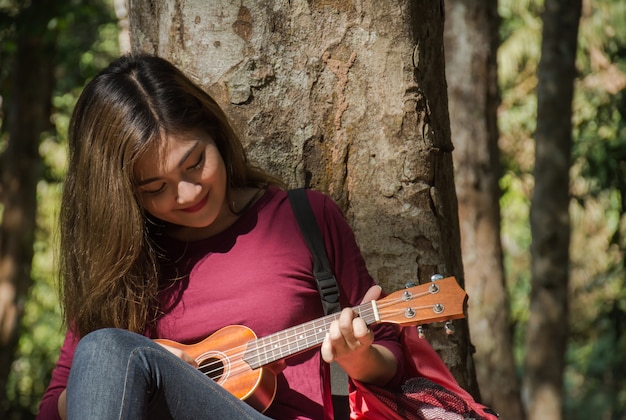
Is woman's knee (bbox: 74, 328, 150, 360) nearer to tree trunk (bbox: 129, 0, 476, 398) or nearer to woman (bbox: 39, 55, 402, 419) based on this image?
woman (bbox: 39, 55, 402, 419)

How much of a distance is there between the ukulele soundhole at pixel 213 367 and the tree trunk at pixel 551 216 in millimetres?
3195

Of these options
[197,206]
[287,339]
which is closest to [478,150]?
[197,206]

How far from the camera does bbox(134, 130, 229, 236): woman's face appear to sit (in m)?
2.56

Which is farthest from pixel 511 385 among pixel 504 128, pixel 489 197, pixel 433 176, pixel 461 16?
pixel 504 128

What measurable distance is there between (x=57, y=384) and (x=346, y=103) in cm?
128

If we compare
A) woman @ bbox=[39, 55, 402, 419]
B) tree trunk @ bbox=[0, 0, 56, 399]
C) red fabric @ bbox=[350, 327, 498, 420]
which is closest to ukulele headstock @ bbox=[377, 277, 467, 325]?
woman @ bbox=[39, 55, 402, 419]

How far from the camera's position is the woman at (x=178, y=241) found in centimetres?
257

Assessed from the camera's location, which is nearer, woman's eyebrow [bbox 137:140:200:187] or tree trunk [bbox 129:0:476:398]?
woman's eyebrow [bbox 137:140:200:187]

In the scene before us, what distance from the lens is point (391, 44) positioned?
308 centimetres

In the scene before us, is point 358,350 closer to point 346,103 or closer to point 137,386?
point 137,386

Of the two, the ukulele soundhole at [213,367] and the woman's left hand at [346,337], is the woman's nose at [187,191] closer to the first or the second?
the ukulele soundhole at [213,367]

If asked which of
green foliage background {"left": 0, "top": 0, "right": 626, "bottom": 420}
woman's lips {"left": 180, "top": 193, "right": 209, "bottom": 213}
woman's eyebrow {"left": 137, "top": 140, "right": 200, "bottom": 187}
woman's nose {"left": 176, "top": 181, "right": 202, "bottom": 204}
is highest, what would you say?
woman's eyebrow {"left": 137, "top": 140, "right": 200, "bottom": 187}

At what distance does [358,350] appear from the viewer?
2.29m

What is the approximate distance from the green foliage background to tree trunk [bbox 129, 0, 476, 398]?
4.43 meters
